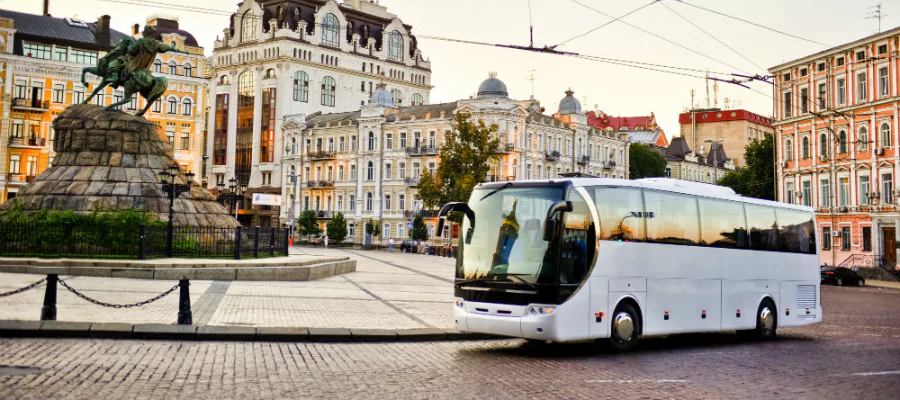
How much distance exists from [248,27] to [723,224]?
8400 cm

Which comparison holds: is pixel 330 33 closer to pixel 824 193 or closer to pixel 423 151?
pixel 423 151

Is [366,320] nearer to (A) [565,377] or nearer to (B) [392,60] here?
(A) [565,377]

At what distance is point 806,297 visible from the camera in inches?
710

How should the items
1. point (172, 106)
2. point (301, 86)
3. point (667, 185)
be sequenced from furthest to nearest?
point (301, 86) < point (172, 106) < point (667, 185)

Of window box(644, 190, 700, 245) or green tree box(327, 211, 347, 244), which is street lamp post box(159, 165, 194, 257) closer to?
window box(644, 190, 700, 245)

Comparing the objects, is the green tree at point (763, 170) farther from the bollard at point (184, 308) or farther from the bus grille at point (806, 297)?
the bollard at point (184, 308)

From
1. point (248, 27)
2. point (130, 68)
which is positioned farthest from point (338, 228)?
point (130, 68)

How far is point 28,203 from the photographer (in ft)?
87.4

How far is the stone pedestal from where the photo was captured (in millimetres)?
26781

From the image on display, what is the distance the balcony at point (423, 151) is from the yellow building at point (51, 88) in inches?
731

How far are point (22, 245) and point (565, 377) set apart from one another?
19.8 metres

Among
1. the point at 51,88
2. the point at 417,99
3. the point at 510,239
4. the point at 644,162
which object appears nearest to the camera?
the point at 510,239

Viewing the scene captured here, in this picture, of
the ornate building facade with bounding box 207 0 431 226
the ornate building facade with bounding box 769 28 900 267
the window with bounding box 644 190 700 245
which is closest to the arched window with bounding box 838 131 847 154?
the ornate building facade with bounding box 769 28 900 267

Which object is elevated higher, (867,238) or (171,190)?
(171,190)
